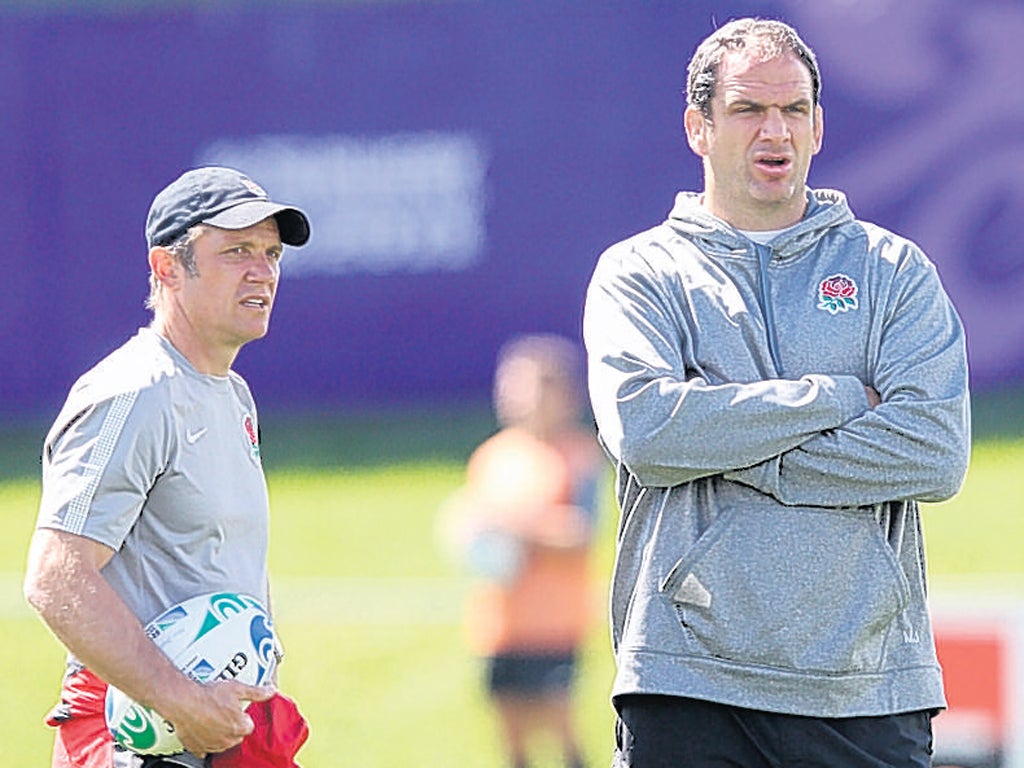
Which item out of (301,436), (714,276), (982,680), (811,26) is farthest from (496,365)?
(714,276)

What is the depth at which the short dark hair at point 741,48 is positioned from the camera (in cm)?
401

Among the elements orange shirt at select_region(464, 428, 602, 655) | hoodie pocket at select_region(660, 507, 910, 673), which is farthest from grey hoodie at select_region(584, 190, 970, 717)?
orange shirt at select_region(464, 428, 602, 655)

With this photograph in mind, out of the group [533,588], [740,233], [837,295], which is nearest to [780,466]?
[837,295]

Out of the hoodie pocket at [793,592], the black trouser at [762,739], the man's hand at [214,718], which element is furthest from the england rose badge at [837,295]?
the man's hand at [214,718]

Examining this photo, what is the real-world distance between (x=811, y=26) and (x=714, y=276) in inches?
410

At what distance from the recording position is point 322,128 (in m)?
14.5

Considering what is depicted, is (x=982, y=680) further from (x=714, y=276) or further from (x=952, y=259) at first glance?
(x=952, y=259)

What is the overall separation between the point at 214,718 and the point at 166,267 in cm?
94

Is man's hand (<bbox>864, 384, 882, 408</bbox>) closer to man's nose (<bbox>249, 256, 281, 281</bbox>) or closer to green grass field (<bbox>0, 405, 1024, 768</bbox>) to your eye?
man's nose (<bbox>249, 256, 281, 281</bbox>)

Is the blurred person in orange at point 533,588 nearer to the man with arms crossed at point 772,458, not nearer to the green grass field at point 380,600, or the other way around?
the green grass field at point 380,600

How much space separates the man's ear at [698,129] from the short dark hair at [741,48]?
0.6 inches

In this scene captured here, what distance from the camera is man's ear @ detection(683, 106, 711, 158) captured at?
13.3 feet

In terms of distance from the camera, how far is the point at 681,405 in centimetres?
379

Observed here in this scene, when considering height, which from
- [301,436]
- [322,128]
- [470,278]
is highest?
[322,128]
